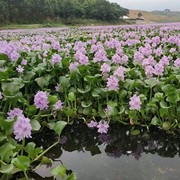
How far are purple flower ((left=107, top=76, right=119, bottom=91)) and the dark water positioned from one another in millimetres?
380

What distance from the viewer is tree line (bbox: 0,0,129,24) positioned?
149 ft

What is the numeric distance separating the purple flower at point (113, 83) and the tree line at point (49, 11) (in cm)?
4052

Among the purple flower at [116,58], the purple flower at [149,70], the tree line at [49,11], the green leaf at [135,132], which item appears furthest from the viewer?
the tree line at [49,11]

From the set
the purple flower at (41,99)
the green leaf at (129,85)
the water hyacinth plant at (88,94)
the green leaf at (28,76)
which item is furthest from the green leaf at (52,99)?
the green leaf at (129,85)

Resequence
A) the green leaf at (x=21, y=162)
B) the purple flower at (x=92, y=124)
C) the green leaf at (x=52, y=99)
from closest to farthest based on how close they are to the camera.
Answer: the green leaf at (x=21, y=162), the green leaf at (x=52, y=99), the purple flower at (x=92, y=124)

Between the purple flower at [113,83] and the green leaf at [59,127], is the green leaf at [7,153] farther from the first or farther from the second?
the purple flower at [113,83]

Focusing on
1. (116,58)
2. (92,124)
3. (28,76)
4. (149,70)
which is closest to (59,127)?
(92,124)

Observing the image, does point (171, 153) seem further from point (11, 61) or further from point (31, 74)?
point (11, 61)

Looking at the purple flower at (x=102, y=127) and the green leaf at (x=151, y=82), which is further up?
the green leaf at (x=151, y=82)

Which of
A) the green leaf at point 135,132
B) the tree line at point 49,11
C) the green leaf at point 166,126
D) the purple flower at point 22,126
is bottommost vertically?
the tree line at point 49,11

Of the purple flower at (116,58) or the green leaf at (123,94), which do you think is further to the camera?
the purple flower at (116,58)

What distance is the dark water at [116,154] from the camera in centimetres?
239

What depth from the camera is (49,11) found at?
47.4m

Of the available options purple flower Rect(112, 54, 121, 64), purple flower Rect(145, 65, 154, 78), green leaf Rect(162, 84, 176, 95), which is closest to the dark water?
green leaf Rect(162, 84, 176, 95)
